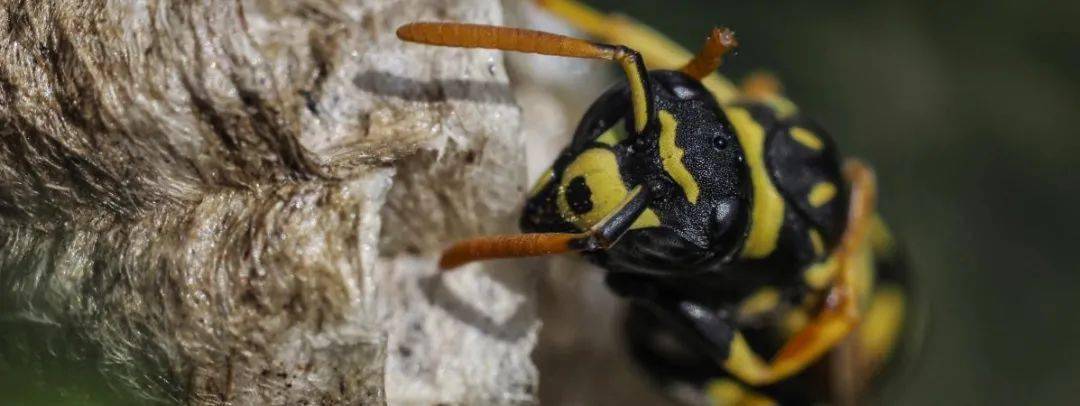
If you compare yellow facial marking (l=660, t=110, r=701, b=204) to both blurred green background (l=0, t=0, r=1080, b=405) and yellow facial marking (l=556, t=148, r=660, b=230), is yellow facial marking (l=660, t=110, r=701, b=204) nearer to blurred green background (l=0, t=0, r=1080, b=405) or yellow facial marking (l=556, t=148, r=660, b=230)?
yellow facial marking (l=556, t=148, r=660, b=230)

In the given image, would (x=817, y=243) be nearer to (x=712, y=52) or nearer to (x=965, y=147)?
(x=712, y=52)

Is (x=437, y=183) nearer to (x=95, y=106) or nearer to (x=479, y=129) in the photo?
(x=479, y=129)

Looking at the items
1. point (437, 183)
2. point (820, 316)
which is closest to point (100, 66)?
point (437, 183)

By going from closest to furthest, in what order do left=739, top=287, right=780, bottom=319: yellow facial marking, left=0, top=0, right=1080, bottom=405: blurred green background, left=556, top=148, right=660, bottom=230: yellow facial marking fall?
left=556, top=148, right=660, bottom=230: yellow facial marking < left=739, top=287, right=780, bottom=319: yellow facial marking < left=0, top=0, right=1080, bottom=405: blurred green background

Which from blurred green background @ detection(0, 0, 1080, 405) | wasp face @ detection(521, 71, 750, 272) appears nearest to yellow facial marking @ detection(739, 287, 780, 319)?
wasp face @ detection(521, 71, 750, 272)

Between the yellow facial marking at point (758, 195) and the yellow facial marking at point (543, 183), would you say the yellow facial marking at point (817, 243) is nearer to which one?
the yellow facial marking at point (758, 195)

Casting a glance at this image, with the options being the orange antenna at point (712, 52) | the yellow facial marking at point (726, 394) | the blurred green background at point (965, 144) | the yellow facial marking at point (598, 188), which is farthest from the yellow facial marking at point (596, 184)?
the blurred green background at point (965, 144)
